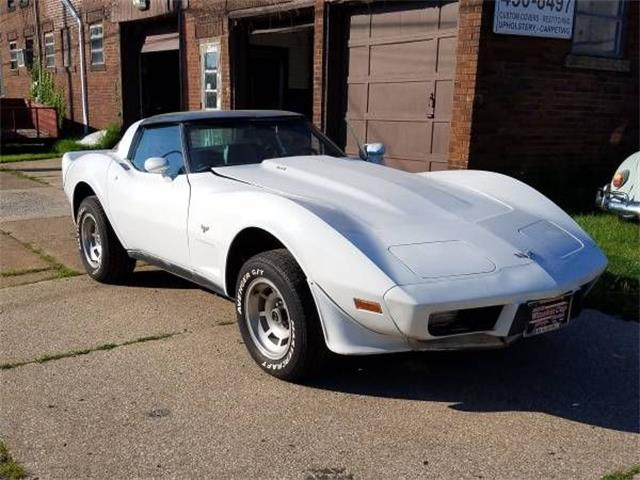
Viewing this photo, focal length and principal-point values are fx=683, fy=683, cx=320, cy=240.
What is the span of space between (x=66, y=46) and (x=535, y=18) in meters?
14.8

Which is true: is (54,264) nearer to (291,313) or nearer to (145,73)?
(291,313)

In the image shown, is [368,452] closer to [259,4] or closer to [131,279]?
[131,279]

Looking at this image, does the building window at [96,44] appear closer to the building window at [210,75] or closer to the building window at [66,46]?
the building window at [66,46]

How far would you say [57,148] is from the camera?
16.3 meters

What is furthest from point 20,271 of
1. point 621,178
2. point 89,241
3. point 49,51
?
point 49,51

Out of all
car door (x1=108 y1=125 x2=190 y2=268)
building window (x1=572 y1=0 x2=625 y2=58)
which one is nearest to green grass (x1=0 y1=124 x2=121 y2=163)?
building window (x1=572 y1=0 x2=625 y2=58)

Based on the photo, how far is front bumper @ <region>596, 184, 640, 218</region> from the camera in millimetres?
6766

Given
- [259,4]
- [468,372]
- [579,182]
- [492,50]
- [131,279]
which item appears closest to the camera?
[468,372]

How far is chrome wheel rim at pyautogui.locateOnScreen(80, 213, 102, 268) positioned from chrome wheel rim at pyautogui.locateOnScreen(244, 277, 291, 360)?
2281 millimetres

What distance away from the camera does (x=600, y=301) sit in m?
4.91

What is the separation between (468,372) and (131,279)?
2.94 meters

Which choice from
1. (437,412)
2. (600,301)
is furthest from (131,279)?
(600,301)

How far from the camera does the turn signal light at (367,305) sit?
3035 mm

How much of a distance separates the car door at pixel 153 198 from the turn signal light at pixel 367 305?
5.05ft
